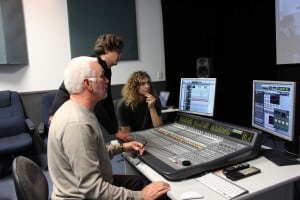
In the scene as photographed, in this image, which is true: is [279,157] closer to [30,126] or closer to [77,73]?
[77,73]

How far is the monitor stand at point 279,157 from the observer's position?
1444 millimetres

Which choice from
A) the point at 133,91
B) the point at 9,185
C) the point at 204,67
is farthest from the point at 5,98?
the point at 204,67

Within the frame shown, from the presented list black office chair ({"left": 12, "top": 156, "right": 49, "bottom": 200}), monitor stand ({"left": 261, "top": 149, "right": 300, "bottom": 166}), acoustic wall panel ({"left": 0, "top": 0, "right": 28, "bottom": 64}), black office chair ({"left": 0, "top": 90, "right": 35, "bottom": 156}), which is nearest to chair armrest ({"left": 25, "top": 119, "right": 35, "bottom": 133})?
black office chair ({"left": 0, "top": 90, "right": 35, "bottom": 156})

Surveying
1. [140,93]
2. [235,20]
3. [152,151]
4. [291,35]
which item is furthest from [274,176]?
[235,20]

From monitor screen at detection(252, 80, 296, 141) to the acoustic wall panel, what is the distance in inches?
114

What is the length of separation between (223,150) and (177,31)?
10.7 feet

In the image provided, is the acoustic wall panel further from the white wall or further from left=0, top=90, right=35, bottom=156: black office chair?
left=0, top=90, right=35, bottom=156: black office chair

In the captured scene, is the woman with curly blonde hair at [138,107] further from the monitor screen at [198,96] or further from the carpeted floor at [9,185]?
the carpeted floor at [9,185]

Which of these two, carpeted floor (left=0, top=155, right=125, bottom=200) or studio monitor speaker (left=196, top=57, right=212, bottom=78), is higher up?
studio monitor speaker (left=196, top=57, right=212, bottom=78)

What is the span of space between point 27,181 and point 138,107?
1.47 m

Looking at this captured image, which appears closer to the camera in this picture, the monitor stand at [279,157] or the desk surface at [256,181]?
the desk surface at [256,181]

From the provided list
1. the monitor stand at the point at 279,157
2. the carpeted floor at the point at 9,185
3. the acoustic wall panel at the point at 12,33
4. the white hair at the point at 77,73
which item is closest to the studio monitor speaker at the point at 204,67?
the carpeted floor at the point at 9,185

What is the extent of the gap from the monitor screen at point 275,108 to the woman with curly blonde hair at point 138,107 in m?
0.94

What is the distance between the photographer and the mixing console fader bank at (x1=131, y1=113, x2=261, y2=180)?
1332mm
